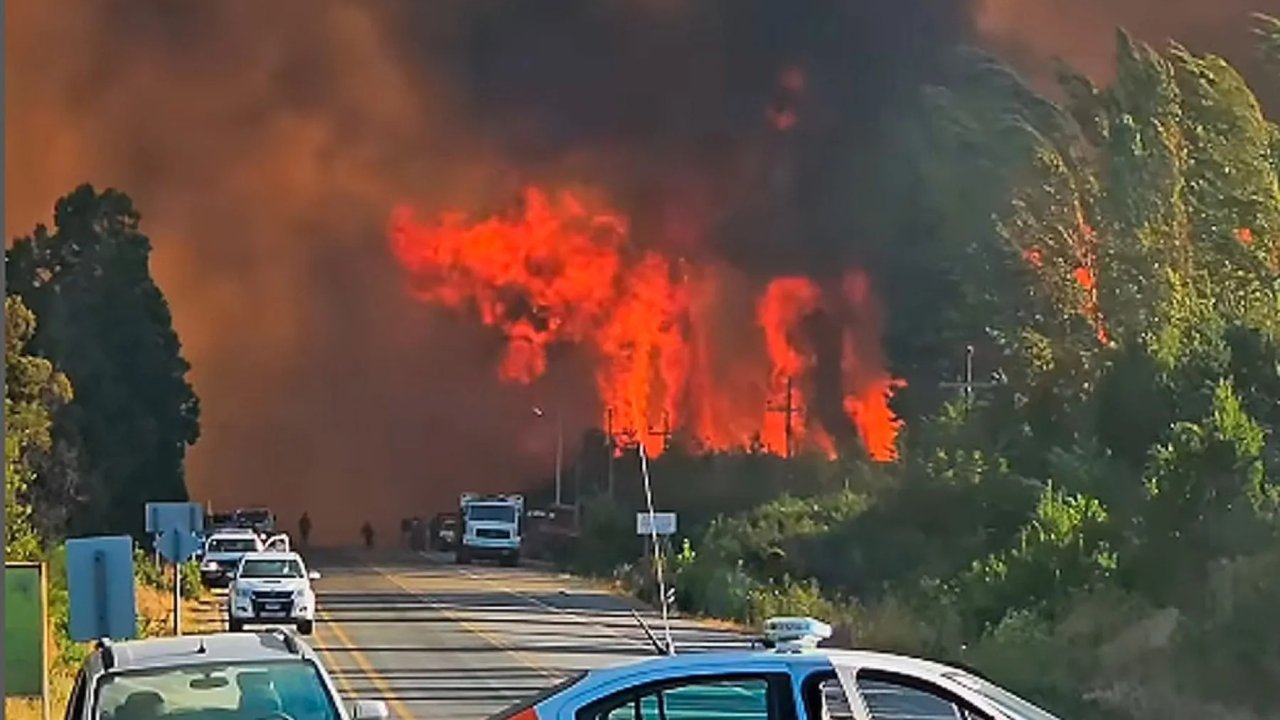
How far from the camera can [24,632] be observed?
17.7 m

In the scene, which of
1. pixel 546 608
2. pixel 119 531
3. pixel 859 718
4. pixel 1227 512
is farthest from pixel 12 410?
pixel 859 718

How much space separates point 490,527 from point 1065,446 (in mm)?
8749

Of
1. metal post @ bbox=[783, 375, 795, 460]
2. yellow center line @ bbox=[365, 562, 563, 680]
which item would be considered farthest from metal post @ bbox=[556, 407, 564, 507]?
metal post @ bbox=[783, 375, 795, 460]

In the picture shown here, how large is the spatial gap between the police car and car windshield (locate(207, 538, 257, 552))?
922 inches

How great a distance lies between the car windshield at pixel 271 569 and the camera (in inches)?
1140

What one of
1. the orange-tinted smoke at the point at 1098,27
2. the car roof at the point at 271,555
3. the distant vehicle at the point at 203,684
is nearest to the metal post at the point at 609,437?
the car roof at the point at 271,555

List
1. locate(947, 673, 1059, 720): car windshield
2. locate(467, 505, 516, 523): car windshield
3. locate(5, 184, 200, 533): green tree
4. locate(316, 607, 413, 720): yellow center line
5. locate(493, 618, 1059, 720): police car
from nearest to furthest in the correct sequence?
locate(493, 618, 1059, 720): police car → locate(947, 673, 1059, 720): car windshield → locate(316, 607, 413, 720): yellow center line → locate(467, 505, 516, 523): car windshield → locate(5, 184, 200, 533): green tree

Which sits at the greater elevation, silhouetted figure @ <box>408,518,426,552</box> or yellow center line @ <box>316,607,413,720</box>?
silhouetted figure @ <box>408,518,426,552</box>

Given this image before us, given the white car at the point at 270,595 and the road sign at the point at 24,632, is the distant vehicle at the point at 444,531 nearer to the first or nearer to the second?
the white car at the point at 270,595

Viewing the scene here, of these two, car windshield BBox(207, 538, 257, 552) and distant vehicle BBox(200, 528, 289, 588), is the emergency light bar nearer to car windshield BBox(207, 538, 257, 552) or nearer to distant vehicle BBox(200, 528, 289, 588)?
distant vehicle BBox(200, 528, 289, 588)

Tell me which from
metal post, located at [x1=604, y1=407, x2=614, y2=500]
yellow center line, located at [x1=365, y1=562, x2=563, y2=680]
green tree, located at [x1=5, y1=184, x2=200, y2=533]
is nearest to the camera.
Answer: yellow center line, located at [x1=365, y1=562, x2=563, y2=680]

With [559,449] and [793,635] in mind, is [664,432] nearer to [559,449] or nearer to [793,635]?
[559,449]

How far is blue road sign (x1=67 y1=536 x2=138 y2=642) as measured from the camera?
16.3 m

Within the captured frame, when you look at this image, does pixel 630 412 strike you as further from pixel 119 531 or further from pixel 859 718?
pixel 859 718
